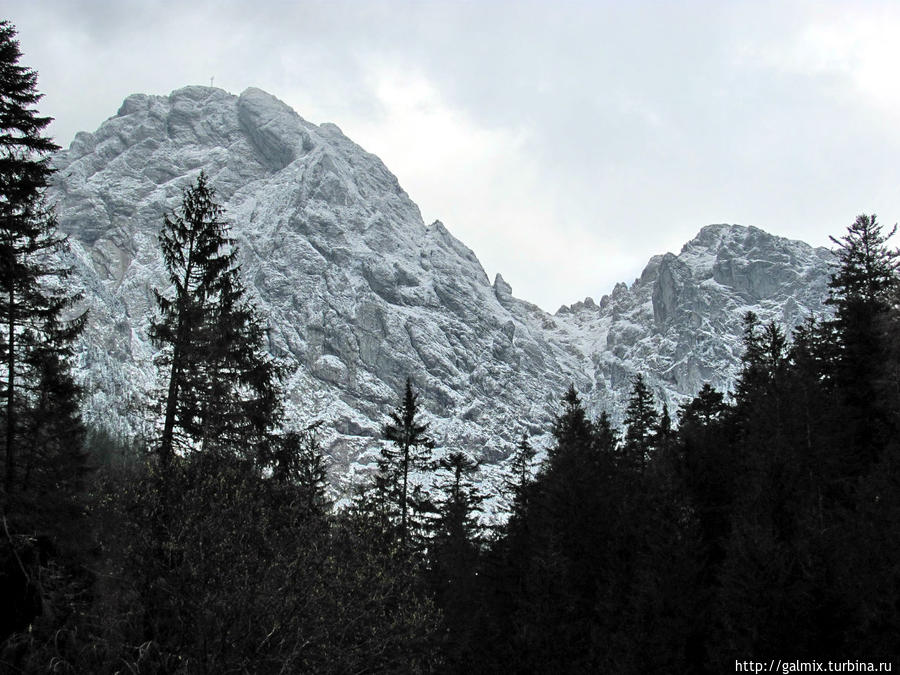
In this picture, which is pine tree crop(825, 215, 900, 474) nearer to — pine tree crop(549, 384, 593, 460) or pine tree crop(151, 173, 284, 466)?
pine tree crop(549, 384, 593, 460)

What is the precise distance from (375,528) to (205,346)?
7551 millimetres

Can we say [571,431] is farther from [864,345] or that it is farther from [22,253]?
[22,253]

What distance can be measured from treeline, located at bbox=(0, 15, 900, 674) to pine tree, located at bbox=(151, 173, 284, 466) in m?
0.11

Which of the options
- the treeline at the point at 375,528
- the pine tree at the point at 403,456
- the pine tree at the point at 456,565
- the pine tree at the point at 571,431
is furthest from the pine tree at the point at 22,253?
the pine tree at the point at 571,431

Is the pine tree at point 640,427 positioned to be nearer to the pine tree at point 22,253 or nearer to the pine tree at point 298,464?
the pine tree at point 298,464

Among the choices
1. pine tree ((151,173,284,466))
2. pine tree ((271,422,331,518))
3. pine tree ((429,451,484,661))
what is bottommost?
pine tree ((429,451,484,661))

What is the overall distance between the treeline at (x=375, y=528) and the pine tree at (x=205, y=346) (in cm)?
11

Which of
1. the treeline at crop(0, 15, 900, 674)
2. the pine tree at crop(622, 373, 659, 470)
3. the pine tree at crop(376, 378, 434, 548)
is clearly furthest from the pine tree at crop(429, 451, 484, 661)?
the pine tree at crop(622, 373, 659, 470)

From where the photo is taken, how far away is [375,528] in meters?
18.8

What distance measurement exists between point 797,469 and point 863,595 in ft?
25.0

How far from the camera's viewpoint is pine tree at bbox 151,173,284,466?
19.7 m

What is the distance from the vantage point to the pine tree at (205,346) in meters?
19.7

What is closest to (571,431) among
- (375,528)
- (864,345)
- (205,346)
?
(864,345)

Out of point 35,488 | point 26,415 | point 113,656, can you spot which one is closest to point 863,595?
point 113,656
